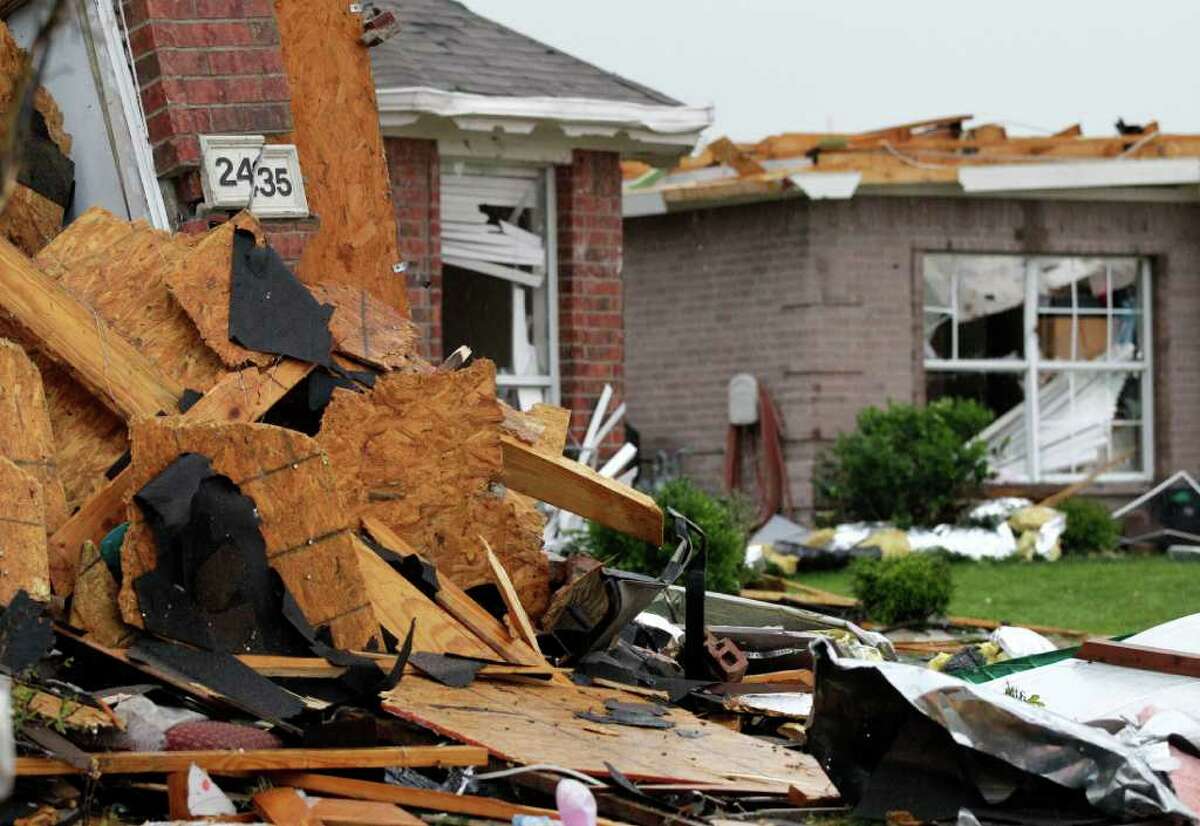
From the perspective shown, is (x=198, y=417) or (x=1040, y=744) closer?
(x=1040, y=744)

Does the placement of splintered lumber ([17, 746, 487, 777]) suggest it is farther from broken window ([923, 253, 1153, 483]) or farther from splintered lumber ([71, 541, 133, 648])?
broken window ([923, 253, 1153, 483])

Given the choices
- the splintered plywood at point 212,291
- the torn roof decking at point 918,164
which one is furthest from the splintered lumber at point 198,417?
the torn roof decking at point 918,164

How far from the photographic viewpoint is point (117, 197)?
7.84m

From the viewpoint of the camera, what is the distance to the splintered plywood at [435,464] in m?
6.59

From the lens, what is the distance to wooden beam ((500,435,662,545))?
7.18 meters

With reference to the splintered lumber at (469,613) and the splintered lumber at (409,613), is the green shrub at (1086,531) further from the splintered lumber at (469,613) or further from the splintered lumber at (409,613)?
the splintered lumber at (409,613)

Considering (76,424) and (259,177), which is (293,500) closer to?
(76,424)

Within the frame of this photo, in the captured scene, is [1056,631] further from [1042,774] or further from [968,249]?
[968,249]

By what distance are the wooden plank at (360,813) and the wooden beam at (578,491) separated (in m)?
2.58

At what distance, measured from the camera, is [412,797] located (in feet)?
15.8

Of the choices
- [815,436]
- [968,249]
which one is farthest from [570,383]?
[968,249]

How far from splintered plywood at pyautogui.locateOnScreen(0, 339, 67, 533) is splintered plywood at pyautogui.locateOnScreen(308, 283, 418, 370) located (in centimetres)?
126

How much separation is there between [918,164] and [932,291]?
1.40 m

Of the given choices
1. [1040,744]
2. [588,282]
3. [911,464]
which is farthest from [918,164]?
[1040,744]
